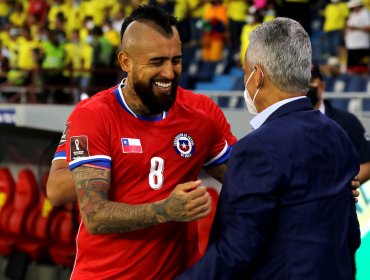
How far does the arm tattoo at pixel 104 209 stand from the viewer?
120 inches

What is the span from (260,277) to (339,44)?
343 inches

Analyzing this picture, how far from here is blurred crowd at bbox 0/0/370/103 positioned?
11078 millimetres

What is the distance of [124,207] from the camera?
3.12 meters

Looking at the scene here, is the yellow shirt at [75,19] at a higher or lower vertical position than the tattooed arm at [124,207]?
higher

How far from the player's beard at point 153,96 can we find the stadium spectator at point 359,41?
7571mm

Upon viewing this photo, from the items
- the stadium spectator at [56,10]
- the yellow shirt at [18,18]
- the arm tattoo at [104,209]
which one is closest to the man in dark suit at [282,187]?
the arm tattoo at [104,209]

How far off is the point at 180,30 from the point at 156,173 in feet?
34.0

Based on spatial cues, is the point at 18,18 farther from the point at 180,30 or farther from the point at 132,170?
the point at 132,170

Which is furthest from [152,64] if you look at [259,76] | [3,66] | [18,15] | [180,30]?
[18,15]

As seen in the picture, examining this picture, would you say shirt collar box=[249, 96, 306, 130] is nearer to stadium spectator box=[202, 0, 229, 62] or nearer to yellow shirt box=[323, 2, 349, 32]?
yellow shirt box=[323, 2, 349, 32]

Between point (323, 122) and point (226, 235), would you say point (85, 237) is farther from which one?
point (323, 122)

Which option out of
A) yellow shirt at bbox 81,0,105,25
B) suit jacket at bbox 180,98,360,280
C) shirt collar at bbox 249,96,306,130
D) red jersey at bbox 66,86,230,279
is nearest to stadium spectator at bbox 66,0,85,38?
yellow shirt at bbox 81,0,105,25

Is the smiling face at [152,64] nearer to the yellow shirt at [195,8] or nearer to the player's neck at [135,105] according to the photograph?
the player's neck at [135,105]

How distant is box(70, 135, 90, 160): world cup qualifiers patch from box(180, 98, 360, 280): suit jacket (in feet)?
2.09
